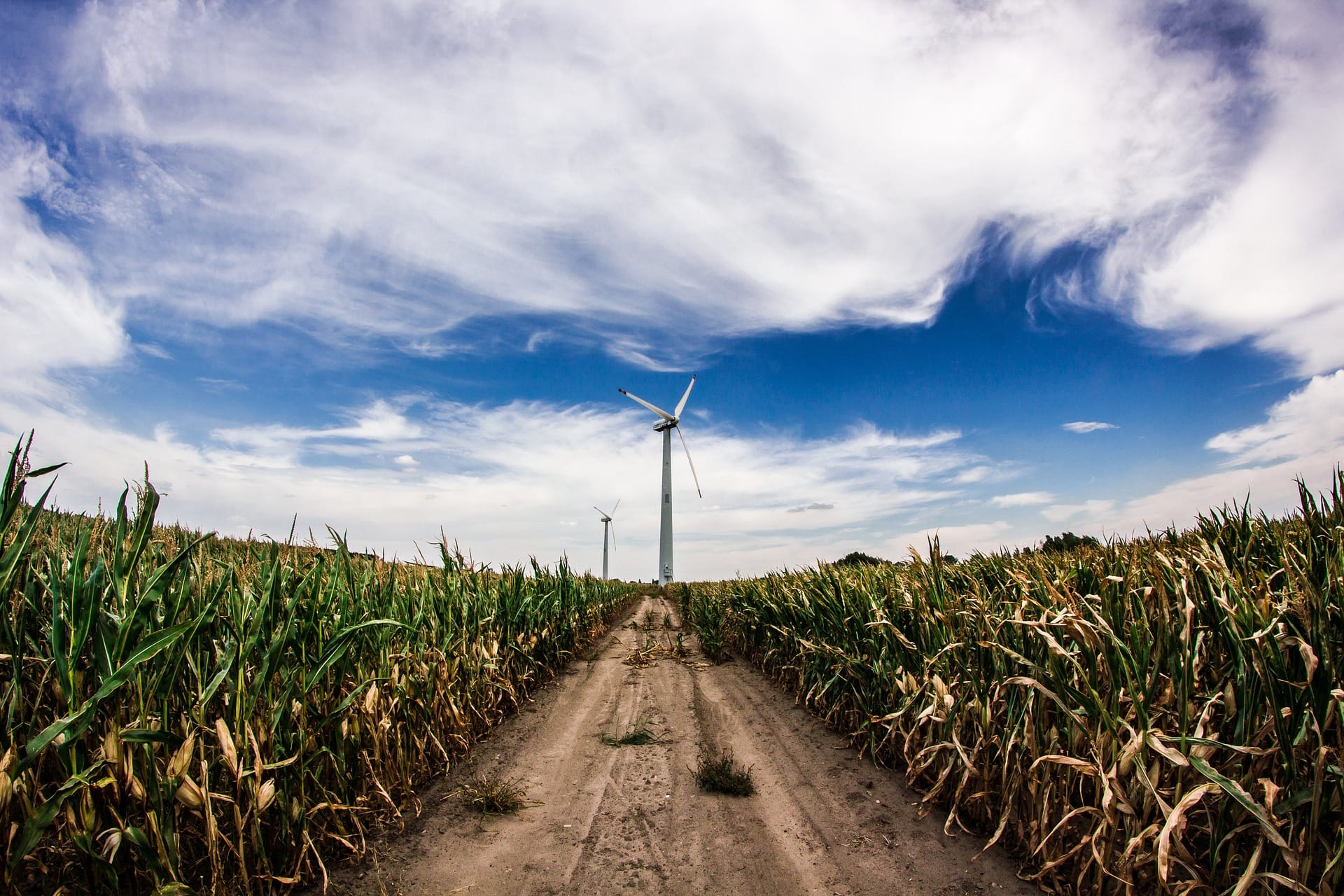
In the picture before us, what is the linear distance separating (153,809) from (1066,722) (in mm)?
5730

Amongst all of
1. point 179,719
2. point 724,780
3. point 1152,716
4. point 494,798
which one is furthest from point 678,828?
point 179,719

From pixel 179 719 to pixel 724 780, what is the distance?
14.9ft

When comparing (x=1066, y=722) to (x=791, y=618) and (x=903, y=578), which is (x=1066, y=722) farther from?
(x=791, y=618)

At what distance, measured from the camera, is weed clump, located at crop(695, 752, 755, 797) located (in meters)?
5.81

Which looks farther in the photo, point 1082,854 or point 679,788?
point 679,788

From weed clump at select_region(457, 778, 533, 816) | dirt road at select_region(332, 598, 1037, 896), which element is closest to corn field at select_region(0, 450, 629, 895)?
weed clump at select_region(457, 778, 533, 816)

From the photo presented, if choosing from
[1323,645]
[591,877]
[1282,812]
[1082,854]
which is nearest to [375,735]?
[591,877]

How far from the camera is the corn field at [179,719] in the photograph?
3.17 meters

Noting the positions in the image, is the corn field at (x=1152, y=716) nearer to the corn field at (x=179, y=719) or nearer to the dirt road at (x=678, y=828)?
the dirt road at (x=678, y=828)

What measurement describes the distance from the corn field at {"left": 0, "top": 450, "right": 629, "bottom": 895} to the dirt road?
75 cm

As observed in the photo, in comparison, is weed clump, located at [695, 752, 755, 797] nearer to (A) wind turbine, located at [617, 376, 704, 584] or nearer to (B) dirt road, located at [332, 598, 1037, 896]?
(B) dirt road, located at [332, 598, 1037, 896]

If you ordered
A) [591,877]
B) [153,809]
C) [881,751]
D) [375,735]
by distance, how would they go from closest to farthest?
[153,809]
[591,877]
[375,735]
[881,751]

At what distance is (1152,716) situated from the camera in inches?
142

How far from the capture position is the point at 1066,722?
401cm
